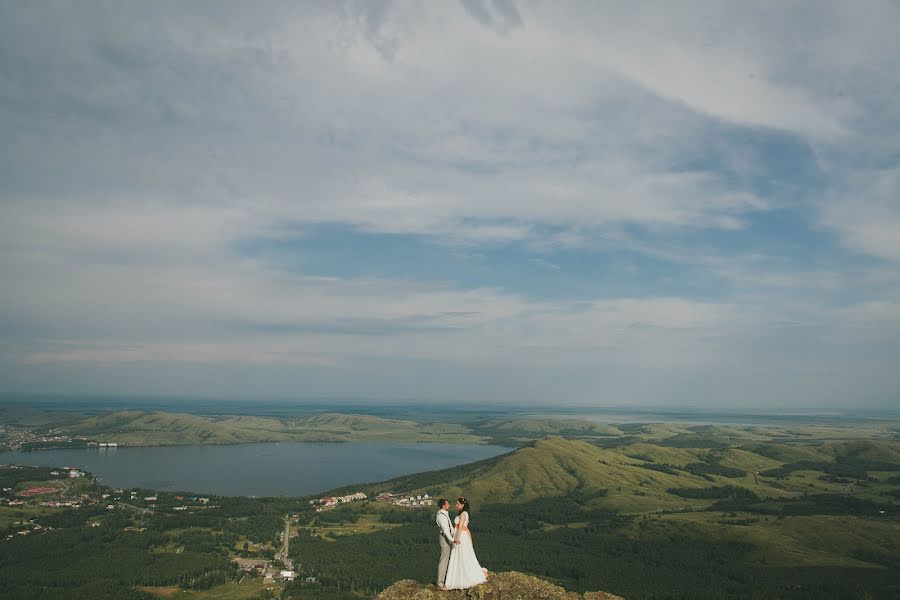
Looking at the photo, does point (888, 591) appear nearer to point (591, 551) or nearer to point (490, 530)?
point (591, 551)

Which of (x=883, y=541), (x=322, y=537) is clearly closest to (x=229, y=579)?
(x=322, y=537)

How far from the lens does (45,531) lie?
535ft

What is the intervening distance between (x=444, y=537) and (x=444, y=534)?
422 millimetres

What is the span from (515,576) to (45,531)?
190m

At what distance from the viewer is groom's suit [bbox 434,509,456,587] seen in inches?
920

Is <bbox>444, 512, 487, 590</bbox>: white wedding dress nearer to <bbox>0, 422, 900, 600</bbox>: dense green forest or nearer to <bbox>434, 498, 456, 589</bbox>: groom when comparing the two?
<bbox>434, 498, 456, 589</bbox>: groom

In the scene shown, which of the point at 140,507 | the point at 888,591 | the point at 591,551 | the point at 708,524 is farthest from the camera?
the point at 140,507

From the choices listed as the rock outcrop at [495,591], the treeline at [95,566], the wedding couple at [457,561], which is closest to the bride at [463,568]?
the wedding couple at [457,561]

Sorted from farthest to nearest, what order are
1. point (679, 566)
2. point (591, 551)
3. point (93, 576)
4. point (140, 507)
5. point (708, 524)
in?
point (140, 507), point (708, 524), point (591, 551), point (679, 566), point (93, 576)

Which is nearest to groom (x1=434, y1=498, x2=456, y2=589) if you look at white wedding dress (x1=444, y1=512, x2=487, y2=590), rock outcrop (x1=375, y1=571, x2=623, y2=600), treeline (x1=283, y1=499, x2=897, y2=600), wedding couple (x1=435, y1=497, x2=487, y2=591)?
wedding couple (x1=435, y1=497, x2=487, y2=591)

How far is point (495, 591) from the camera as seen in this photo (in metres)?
24.9

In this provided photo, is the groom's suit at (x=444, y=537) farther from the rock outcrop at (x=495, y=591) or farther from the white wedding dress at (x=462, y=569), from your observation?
the rock outcrop at (x=495, y=591)

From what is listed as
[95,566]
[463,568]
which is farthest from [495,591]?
[95,566]

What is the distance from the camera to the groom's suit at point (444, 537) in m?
23.4
